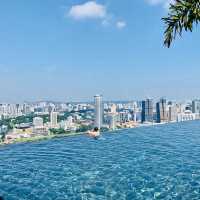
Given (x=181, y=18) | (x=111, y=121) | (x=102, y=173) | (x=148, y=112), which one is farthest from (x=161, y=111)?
(x=181, y=18)

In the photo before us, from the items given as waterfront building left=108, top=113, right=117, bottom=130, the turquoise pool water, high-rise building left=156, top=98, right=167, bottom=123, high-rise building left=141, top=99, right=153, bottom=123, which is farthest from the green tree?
high-rise building left=141, top=99, right=153, bottom=123

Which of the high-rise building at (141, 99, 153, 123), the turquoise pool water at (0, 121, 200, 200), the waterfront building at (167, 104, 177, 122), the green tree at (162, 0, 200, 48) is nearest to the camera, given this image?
the green tree at (162, 0, 200, 48)

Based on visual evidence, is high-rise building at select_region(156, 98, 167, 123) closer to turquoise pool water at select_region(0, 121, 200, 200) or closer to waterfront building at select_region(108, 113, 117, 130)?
waterfront building at select_region(108, 113, 117, 130)

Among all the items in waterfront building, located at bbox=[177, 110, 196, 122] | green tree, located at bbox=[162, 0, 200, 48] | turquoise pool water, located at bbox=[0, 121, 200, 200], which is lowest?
turquoise pool water, located at bbox=[0, 121, 200, 200]

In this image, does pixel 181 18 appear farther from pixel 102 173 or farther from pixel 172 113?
pixel 172 113

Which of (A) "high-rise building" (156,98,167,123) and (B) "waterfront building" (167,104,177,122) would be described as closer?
(A) "high-rise building" (156,98,167,123)

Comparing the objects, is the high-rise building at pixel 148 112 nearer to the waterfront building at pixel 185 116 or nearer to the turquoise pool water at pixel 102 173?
the waterfront building at pixel 185 116

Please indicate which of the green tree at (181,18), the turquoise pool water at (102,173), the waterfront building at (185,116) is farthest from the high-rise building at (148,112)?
the green tree at (181,18)

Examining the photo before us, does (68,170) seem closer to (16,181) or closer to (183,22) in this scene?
(16,181)

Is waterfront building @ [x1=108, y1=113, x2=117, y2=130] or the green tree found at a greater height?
the green tree
